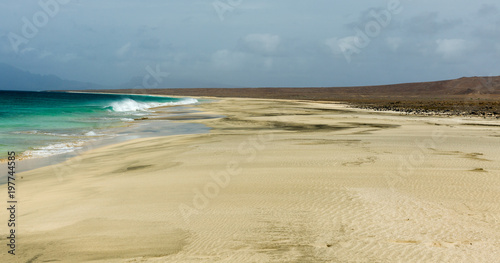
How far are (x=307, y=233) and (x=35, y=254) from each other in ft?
11.4

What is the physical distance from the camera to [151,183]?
8.27m

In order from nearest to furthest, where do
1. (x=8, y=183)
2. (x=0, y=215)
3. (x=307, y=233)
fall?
1. (x=307, y=233)
2. (x=0, y=215)
3. (x=8, y=183)

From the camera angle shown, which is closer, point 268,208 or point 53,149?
point 268,208

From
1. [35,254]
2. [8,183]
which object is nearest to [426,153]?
[35,254]

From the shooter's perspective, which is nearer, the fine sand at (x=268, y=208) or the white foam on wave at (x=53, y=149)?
the fine sand at (x=268, y=208)

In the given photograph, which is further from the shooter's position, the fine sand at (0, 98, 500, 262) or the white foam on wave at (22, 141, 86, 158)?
the white foam on wave at (22, 141, 86, 158)

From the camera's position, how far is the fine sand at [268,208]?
15.7 ft

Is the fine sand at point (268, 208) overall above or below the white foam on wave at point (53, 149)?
above

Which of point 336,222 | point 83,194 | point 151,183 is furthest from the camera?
point 151,183

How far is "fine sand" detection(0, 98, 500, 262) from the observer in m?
4.78

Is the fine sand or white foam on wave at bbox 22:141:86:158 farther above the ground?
the fine sand

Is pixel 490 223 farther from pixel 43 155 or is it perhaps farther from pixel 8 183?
pixel 43 155

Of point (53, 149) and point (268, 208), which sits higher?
point (268, 208)

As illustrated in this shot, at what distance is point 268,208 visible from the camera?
20.8 ft
